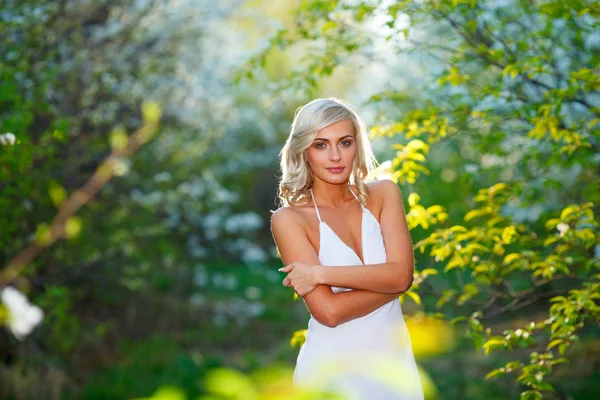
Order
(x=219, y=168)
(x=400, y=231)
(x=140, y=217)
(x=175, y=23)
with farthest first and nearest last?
(x=219, y=168), (x=175, y=23), (x=140, y=217), (x=400, y=231)

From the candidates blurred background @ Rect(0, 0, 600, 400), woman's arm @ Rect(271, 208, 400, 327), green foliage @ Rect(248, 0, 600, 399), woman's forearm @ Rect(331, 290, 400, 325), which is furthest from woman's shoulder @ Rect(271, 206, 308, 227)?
green foliage @ Rect(248, 0, 600, 399)

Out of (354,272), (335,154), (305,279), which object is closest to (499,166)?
(335,154)

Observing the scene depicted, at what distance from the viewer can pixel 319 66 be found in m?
4.64

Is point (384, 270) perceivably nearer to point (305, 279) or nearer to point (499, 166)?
point (305, 279)

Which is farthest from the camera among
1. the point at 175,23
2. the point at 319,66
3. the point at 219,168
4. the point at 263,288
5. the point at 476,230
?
the point at 263,288

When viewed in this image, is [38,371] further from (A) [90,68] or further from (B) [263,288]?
(B) [263,288]

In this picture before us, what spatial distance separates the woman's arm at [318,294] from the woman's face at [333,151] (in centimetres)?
24

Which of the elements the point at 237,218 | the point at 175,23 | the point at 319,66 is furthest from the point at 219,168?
the point at 319,66

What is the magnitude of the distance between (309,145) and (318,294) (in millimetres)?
642

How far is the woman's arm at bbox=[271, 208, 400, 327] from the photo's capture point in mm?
2777

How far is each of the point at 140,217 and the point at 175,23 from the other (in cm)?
263

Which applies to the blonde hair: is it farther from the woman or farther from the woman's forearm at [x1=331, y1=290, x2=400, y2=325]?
the woman's forearm at [x1=331, y1=290, x2=400, y2=325]

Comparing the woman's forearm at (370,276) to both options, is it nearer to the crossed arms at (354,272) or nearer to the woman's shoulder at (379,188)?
the crossed arms at (354,272)

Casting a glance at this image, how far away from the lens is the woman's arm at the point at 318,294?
9.11ft
